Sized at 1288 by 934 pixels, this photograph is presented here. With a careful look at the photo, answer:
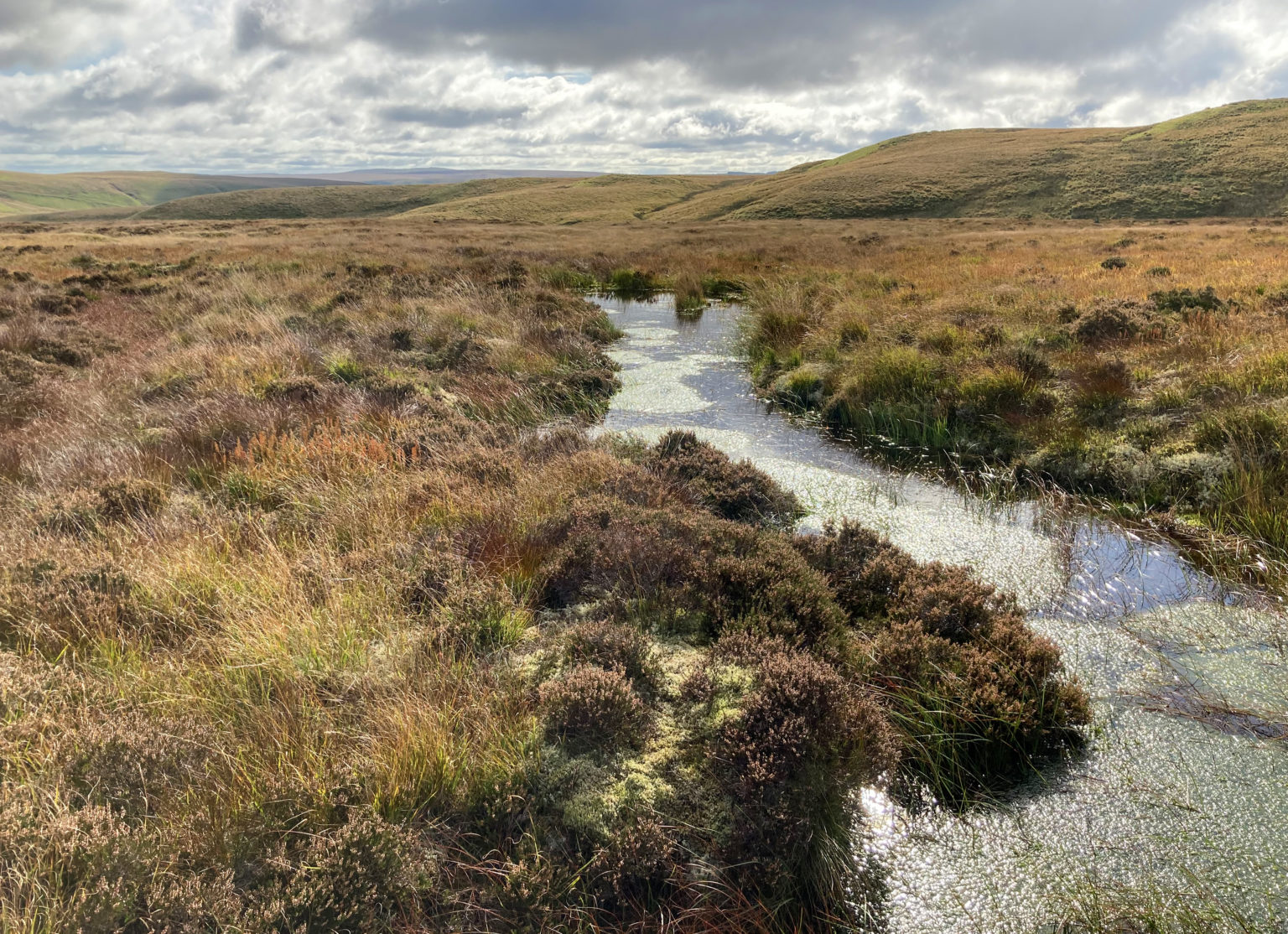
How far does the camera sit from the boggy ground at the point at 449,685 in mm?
2732

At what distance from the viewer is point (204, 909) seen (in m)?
2.36

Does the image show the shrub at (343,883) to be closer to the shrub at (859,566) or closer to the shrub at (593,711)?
the shrub at (593,711)

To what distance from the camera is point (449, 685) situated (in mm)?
3723

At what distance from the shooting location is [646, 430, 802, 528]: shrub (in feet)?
23.4

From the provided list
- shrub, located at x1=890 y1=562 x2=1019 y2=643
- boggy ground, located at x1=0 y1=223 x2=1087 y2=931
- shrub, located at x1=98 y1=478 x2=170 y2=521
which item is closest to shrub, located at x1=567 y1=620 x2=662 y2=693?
boggy ground, located at x1=0 y1=223 x2=1087 y2=931

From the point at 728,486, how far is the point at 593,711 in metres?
4.18

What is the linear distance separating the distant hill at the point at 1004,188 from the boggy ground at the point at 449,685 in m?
64.0

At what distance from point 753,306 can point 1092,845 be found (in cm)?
1634

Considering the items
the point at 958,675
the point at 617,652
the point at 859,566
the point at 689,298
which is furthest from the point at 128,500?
the point at 689,298

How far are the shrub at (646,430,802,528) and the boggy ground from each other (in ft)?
0.14

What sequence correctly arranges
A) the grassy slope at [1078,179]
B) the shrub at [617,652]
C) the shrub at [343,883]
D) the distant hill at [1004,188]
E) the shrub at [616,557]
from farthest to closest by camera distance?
the distant hill at [1004,188] < the grassy slope at [1078,179] < the shrub at [616,557] < the shrub at [617,652] < the shrub at [343,883]

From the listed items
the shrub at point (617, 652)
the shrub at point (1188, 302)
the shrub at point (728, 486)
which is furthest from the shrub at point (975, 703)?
the shrub at point (1188, 302)

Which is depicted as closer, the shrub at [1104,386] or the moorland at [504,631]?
the moorland at [504,631]

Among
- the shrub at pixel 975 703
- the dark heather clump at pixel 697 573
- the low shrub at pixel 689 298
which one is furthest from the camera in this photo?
the low shrub at pixel 689 298
